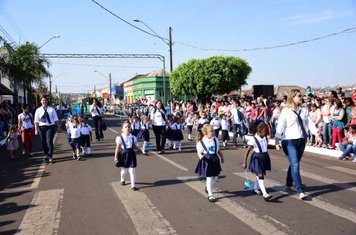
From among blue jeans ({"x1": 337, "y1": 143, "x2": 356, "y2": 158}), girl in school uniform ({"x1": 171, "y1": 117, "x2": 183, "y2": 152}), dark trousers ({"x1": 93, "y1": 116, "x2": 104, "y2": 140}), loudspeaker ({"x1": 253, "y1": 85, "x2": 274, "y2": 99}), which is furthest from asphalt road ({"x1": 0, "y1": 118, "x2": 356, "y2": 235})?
loudspeaker ({"x1": 253, "y1": 85, "x2": 274, "y2": 99})

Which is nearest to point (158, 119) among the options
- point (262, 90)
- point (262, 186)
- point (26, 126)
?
point (26, 126)

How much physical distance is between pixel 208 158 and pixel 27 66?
31.0m

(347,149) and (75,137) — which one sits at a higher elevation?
(75,137)

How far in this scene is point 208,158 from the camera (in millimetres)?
7363

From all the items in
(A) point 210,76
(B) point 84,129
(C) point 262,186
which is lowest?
(C) point 262,186

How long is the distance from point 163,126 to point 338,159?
550cm

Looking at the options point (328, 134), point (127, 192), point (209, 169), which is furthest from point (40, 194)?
point (328, 134)

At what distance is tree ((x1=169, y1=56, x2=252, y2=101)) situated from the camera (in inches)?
1484

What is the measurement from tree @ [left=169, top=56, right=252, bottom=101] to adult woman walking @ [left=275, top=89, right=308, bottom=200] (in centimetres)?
2966

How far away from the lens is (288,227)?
Result: 5562 mm

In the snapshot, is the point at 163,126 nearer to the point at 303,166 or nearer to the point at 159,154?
the point at 159,154

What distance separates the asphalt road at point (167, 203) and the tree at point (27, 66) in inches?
922

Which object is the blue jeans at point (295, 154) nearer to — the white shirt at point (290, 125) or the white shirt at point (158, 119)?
the white shirt at point (290, 125)

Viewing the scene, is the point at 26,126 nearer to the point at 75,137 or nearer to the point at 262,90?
the point at 75,137
